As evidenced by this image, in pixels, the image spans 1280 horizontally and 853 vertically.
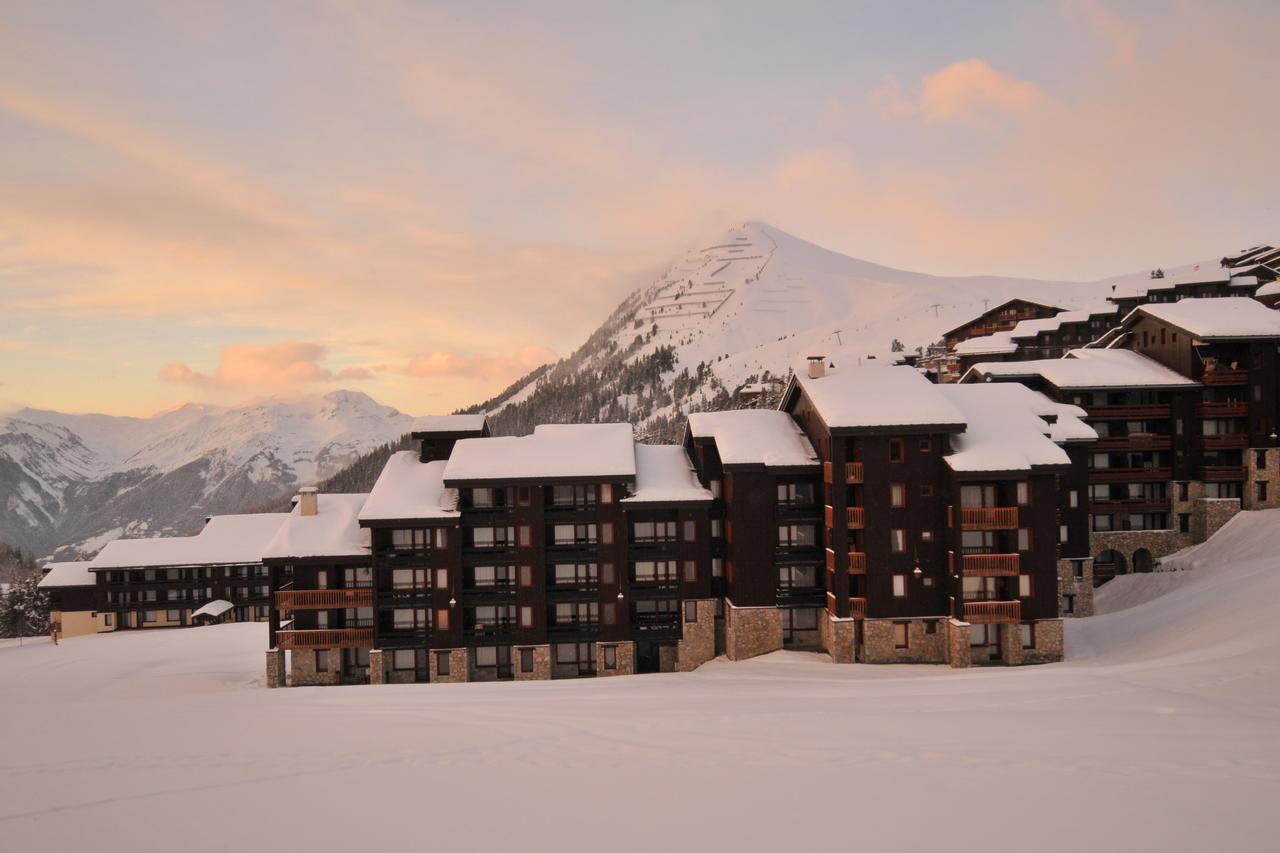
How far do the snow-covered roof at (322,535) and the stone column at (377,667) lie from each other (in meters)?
5.56

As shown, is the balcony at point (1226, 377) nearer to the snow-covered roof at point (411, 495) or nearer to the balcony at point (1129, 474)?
the balcony at point (1129, 474)

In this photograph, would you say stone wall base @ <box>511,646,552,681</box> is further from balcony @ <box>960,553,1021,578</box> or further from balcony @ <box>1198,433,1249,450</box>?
balcony @ <box>1198,433,1249,450</box>

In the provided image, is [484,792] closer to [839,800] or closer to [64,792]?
[839,800]

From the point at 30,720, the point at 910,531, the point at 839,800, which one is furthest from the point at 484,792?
the point at 910,531

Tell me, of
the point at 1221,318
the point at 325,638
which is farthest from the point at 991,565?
the point at 325,638

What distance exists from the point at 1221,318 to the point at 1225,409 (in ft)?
23.0

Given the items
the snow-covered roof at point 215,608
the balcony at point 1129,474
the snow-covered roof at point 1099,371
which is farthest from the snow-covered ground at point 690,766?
the snow-covered roof at point 215,608

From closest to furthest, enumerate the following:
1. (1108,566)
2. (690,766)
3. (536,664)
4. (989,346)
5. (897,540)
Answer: (690,766)
(897,540)
(536,664)
(1108,566)
(989,346)

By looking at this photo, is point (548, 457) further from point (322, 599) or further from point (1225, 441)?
point (1225, 441)

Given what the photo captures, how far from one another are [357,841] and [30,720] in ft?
57.9

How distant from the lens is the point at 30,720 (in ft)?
76.5

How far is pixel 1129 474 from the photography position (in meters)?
54.5

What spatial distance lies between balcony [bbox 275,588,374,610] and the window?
29.3 metres

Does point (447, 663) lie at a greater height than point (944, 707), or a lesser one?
lesser
